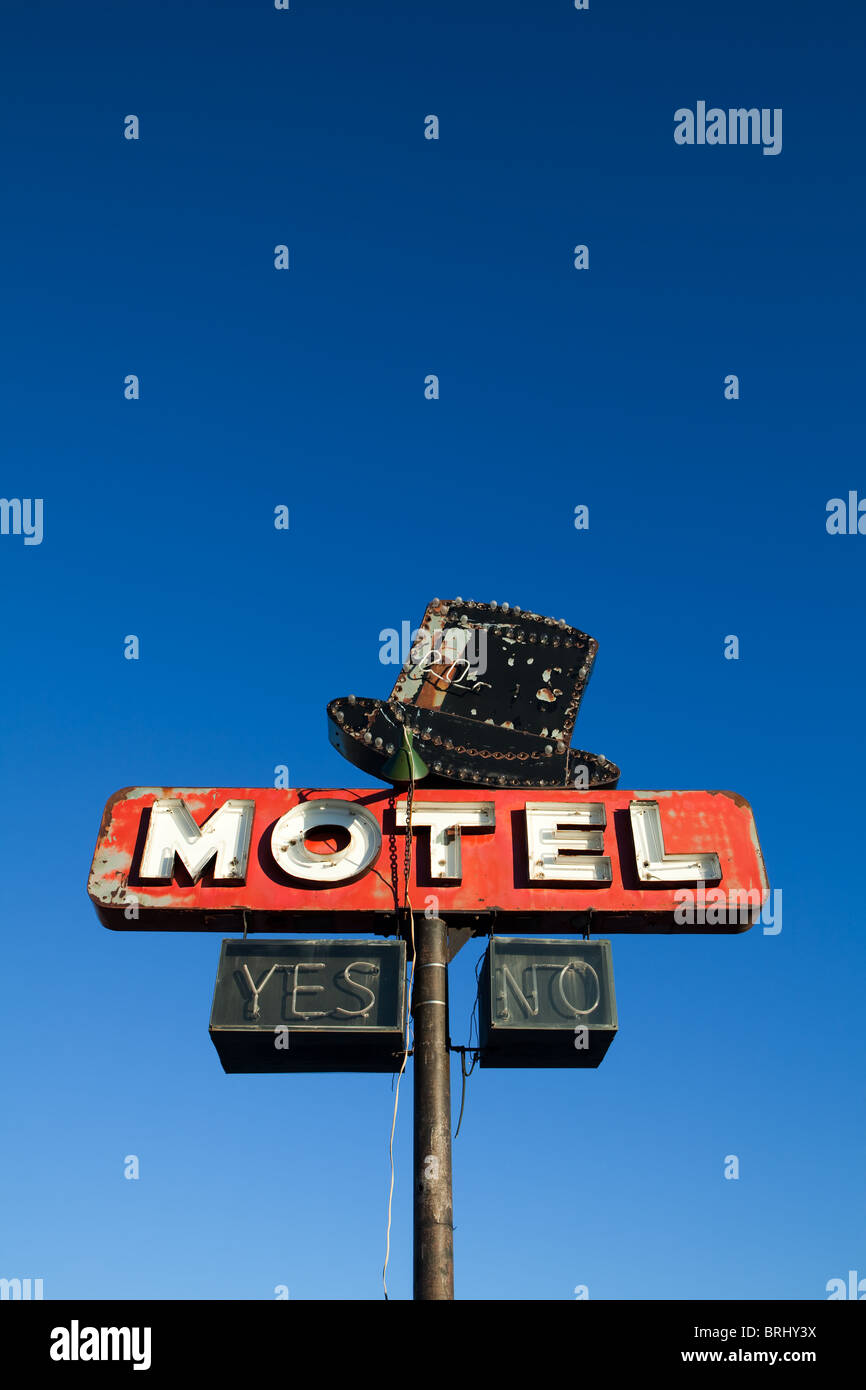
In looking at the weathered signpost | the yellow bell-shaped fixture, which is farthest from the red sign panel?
the yellow bell-shaped fixture

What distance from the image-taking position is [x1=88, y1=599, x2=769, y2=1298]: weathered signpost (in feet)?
29.2

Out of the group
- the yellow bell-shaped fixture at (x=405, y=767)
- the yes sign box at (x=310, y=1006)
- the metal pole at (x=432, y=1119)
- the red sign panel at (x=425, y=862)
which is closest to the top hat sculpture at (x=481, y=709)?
the yellow bell-shaped fixture at (x=405, y=767)

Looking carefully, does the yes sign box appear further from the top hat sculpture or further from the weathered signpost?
the top hat sculpture

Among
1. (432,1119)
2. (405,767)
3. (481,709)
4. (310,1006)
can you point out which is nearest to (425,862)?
(405,767)

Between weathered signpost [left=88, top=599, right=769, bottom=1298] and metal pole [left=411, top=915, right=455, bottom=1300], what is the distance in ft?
0.05

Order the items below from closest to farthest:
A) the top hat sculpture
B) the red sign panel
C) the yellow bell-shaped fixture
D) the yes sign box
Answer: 1. the yes sign box
2. the red sign panel
3. the yellow bell-shaped fixture
4. the top hat sculpture

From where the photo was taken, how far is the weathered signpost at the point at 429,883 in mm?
8898

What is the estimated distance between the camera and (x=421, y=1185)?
8.10m

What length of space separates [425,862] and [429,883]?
22cm

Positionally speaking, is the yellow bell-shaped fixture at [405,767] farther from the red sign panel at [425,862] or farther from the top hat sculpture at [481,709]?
the red sign panel at [425,862]

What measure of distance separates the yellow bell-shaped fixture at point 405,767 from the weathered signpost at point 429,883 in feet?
0.06

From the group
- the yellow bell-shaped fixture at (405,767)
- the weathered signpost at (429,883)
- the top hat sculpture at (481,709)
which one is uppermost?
the top hat sculpture at (481,709)
